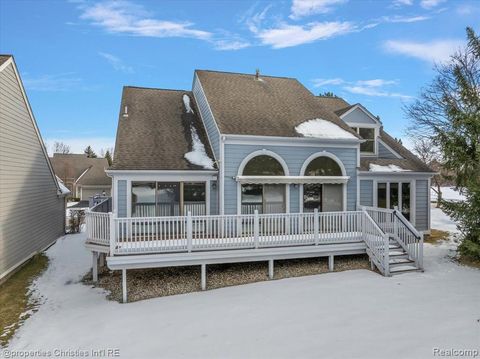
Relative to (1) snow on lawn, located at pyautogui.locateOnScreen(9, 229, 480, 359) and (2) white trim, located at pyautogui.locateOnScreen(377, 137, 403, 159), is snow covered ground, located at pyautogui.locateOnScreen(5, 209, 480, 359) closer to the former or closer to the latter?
(1) snow on lawn, located at pyautogui.locateOnScreen(9, 229, 480, 359)

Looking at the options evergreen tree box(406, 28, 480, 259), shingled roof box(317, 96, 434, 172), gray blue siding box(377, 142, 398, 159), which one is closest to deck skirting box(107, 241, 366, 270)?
evergreen tree box(406, 28, 480, 259)

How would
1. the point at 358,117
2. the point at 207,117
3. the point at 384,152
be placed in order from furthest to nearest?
1. the point at 384,152
2. the point at 358,117
3. the point at 207,117

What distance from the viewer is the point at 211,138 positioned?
13.3 metres

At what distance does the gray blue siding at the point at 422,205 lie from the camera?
1470 centimetres

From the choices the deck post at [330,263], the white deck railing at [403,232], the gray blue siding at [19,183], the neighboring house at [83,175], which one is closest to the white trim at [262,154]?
the deck post at [330,263]

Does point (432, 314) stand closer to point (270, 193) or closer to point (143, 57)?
point (270, 193)

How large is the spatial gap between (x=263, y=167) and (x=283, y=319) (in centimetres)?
610

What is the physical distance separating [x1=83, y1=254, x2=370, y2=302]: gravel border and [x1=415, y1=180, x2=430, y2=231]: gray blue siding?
4717 mm

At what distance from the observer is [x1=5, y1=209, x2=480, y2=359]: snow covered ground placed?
19.1 ft

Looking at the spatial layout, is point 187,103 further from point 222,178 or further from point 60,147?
point 60,147

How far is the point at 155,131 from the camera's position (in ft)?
Answer: 43.8

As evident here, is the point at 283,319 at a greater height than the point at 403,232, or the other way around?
the point at 403,232

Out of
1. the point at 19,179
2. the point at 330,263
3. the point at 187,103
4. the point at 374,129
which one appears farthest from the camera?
the point at 187,103

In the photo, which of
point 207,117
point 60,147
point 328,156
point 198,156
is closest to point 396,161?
point 328,156
